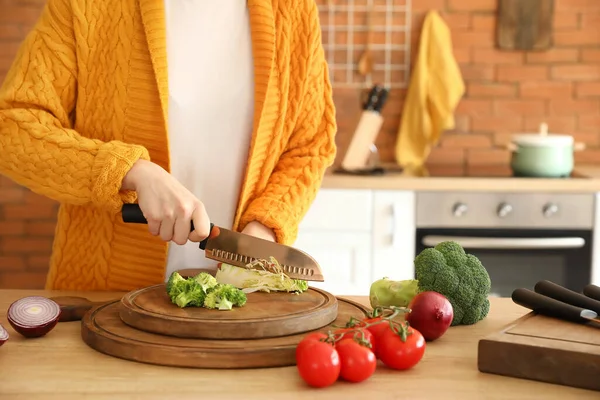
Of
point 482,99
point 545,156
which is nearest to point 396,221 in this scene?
point 545,156

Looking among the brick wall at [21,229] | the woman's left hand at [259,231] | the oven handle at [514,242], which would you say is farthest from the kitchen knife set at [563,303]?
the brick wall at [21,229]

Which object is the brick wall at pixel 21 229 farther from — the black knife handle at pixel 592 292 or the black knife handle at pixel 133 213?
the black knife handle at pixel 592 292

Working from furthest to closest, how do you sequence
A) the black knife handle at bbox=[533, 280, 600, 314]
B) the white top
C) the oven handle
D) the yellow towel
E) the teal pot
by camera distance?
the yellow towel
the teal pot
the oven handle
the white top
the black knife handle at bbox=[533, 280, 600, 314]

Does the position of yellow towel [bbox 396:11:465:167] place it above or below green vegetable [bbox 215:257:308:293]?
above

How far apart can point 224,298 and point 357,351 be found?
27cm

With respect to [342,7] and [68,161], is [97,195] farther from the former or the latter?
[342,7]

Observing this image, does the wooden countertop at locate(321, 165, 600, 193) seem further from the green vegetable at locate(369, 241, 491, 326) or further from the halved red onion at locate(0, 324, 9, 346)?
the halved red onion at locate(0, 324, 9, 346)

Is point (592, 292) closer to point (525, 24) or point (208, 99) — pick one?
point (208, 99)

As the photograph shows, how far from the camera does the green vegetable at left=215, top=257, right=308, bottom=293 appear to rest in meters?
1.42

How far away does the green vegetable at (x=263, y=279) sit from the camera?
142 cm

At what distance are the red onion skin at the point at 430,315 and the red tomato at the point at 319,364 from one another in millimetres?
237

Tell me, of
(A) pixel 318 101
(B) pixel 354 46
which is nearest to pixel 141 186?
(A) pixel 318 101

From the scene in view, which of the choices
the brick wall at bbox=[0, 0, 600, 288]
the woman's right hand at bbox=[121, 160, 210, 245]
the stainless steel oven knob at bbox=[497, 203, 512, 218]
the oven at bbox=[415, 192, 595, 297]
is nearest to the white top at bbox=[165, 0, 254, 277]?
the woman's right hand at bbox=[121, 160, 210, 245]

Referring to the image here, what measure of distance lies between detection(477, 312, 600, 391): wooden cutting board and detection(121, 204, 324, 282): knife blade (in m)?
0.34
